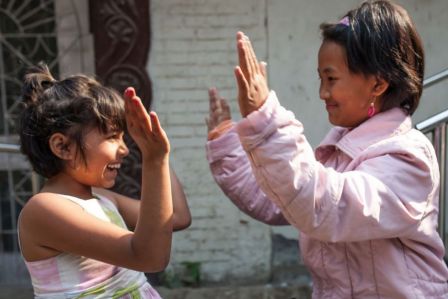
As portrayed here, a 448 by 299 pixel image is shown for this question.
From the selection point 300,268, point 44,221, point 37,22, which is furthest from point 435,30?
point 44,221

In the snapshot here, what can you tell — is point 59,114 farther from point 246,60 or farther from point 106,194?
point 246,60

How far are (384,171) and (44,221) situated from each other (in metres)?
0.86

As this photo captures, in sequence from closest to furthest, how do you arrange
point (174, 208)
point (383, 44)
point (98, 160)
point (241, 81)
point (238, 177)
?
point (241, 81)
point (383, 44)
point (98, 160)
point (174, 208)
point (238, 177)

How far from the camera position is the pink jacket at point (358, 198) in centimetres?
132

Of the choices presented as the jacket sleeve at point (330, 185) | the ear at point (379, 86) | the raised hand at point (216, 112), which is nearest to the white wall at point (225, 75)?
the raised hand at point (216, 112)

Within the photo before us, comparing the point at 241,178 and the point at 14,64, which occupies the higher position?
the point at 14,64

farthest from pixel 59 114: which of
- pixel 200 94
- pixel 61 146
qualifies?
pixel 200 94

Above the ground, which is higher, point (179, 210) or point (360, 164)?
point (360, 164)

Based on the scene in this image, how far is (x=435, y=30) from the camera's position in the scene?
406cm

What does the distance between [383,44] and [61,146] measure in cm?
88

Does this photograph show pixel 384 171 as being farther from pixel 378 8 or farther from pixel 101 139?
pixel 101 139

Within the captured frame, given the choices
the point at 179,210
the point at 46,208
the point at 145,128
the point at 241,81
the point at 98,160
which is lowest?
the point at 179,210

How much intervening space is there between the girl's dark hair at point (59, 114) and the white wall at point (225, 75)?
7.56 feet

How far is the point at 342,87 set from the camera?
1.54 m
